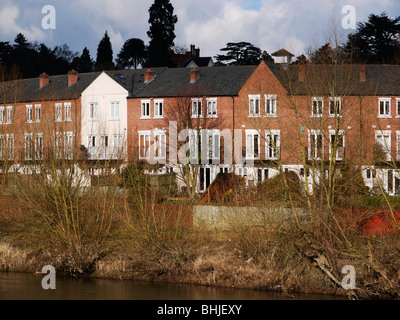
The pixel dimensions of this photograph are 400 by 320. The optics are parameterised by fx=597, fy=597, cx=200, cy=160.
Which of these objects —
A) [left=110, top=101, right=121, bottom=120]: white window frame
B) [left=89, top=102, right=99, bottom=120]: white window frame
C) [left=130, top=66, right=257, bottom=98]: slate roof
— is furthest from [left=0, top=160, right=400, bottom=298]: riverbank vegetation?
[left=89, top=102, right=99, bottom=120]: white window frame

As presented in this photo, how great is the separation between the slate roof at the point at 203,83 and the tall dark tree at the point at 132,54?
39947 millimetres

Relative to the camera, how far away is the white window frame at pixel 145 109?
4940 cm

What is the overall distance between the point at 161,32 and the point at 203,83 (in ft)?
112

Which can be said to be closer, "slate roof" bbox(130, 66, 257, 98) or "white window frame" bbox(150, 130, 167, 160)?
"white window frame" bbox(150, 130, 167, 160)

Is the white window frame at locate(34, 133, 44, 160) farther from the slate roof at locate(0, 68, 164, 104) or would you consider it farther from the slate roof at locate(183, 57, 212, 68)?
the slate roof at locate(183, 57, 212, 68)

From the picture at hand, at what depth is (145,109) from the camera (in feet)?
163

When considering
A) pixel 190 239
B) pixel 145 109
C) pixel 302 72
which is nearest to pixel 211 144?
pixel 145 109

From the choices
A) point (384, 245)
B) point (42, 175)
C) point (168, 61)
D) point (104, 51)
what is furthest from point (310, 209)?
point (104, 51)

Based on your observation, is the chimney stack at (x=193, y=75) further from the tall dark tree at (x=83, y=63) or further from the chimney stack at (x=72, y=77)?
the tall dark tree at (x=83, y=63)

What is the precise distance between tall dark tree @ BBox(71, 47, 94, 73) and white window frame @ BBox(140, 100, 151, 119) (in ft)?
129

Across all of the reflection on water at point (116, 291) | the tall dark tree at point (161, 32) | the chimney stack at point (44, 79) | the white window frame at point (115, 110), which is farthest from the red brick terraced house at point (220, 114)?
the tall dark tree at point (161, 32)

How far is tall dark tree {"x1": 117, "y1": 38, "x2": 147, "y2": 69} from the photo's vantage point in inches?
3565
